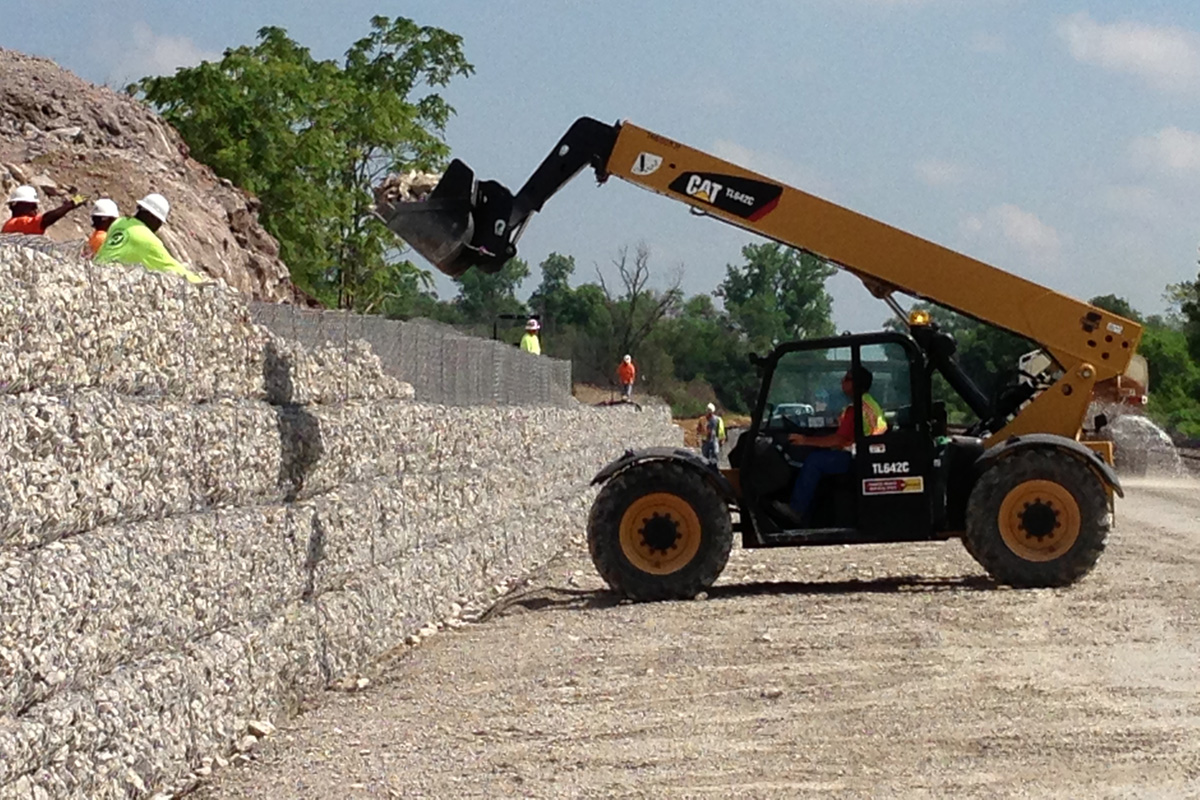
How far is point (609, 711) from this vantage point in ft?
29.3

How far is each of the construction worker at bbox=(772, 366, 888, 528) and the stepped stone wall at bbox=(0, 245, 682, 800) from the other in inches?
127

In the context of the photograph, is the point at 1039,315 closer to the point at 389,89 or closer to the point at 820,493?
the point at 820,493

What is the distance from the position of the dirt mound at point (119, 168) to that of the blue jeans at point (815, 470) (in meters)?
7.58

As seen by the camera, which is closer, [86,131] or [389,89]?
[86,131]

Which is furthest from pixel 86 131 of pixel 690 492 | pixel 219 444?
pixel 219 444

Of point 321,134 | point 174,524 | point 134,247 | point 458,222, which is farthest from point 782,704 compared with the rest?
point 321,134

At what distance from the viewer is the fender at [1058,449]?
1352 cm

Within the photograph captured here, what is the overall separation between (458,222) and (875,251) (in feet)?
12.0

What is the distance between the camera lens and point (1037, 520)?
1359 cm

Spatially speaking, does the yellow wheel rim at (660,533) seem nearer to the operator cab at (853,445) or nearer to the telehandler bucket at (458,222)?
the operator cab at (853,445)

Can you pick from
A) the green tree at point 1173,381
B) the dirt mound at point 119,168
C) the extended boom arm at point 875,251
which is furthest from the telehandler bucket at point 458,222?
the green tree at point 1173,381

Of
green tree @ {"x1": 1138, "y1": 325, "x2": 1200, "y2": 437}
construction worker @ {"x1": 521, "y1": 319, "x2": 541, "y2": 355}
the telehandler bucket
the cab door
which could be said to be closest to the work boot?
the cab door

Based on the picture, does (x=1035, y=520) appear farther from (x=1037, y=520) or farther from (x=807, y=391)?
(x=807, y=391)

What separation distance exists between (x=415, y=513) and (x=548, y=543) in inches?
238
